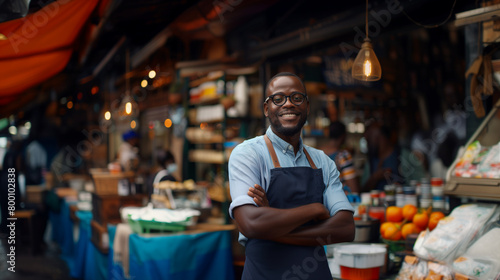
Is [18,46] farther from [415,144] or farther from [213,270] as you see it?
[415,144]

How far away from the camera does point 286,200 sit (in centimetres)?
209

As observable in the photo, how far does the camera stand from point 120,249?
4.71m

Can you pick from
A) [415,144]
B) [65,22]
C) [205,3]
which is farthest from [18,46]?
[415,144]

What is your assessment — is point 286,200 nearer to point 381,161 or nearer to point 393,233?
point 393,233

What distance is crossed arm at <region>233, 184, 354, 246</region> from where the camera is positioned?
6.35 feet

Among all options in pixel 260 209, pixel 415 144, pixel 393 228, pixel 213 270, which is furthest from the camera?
pixel 415 144

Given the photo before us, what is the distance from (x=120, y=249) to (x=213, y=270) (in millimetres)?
1033

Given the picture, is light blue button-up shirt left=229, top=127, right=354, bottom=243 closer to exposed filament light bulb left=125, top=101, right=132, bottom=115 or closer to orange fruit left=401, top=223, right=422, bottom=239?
orange fruit left=401, top=223, right=422, bottom=239

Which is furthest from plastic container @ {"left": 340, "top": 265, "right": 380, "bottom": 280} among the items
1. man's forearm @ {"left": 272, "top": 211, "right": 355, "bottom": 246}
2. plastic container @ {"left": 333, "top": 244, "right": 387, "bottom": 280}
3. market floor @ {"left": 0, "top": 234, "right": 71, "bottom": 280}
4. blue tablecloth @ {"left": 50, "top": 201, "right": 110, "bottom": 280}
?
market floor @ {"left": 0, "top": 234, "right": 71, "bottom": 280}

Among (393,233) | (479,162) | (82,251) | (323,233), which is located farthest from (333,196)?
(82,251)

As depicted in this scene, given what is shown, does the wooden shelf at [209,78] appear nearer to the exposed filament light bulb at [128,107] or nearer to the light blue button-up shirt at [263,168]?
the exposed filament light bulb at [128,107]

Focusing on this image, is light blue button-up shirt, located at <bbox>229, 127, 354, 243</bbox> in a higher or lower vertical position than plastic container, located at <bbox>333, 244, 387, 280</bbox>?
higher

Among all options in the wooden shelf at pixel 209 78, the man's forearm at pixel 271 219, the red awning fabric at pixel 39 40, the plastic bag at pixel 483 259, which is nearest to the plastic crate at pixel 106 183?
the red awning fabric at pixel 39 40

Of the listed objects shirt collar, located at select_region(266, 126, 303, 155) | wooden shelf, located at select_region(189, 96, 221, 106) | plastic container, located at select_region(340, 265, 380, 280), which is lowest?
plastic container, located at select_region(340, 265, 380, 280)
